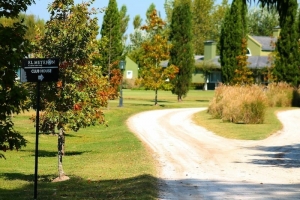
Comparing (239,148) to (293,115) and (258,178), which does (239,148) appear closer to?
(258,178)

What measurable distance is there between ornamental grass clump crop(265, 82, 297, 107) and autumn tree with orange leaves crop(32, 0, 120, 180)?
103 ft

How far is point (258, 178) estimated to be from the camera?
1530 centimetres

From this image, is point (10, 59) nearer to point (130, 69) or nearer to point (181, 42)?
point (181, 42)

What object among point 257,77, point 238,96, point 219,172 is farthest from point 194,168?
point 257,77

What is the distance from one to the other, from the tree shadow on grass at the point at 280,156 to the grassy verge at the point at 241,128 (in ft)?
11.9

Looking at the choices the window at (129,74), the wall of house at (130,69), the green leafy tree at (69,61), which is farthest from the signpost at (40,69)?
the window at (129,74)

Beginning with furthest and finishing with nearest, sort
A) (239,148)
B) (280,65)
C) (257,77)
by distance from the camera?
(257,77) < (280,65) < (239,148)

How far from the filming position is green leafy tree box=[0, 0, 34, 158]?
10.0m

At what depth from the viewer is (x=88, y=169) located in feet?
60.0

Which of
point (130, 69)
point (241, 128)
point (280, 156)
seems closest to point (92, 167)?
point (280, 156)

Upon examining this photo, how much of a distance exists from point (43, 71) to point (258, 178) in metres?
5.89

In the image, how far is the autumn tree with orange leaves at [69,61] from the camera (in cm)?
1627

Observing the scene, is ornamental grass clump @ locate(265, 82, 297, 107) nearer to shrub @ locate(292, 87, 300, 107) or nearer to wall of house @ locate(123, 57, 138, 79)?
shrub @ locate(292, 87, 300, 107)

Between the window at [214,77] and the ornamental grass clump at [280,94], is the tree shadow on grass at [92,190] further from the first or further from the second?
the window at [214,77]
